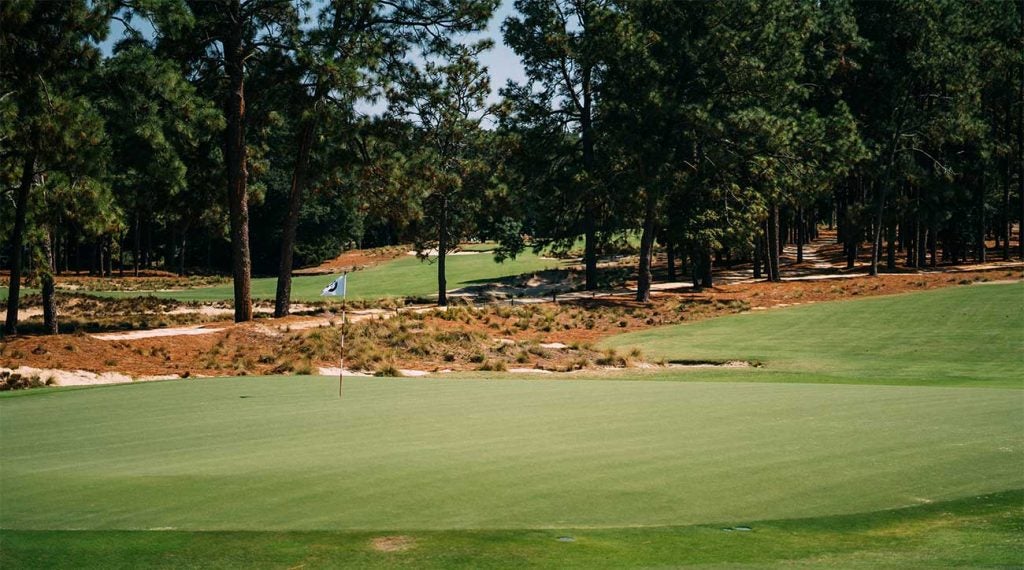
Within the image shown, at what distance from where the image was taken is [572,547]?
6.11 meters

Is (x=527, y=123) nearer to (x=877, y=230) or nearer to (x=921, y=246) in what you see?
(x=877, y=230)

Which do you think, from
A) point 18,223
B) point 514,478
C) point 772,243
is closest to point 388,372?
point 18,223

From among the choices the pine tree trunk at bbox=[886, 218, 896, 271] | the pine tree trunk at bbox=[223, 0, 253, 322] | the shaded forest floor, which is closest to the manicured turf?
the shaded forest floor

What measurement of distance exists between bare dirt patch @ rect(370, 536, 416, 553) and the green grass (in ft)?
53.5

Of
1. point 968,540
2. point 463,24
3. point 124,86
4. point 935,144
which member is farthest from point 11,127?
point 935,144

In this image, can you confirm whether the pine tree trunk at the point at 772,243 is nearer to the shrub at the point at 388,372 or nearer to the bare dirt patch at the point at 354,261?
the shrub at the point at 388,372

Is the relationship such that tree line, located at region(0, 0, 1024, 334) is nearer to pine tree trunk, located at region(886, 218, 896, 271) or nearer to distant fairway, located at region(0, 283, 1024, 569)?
pine tree trunk, located at region(886, 218, 896, 271)

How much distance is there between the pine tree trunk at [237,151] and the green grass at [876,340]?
1280cm

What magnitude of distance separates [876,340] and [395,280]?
138 feet

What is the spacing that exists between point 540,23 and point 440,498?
130ft

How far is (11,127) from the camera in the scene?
76.7ft

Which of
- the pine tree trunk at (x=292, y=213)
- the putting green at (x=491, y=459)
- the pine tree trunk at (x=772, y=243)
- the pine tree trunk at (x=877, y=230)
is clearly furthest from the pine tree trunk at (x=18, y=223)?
the pine tree trunk at (x=877, y=230)

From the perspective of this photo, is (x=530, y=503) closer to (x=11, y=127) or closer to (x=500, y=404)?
(x=500, y=404)

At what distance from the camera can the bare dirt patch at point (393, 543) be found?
5984 millimetres
